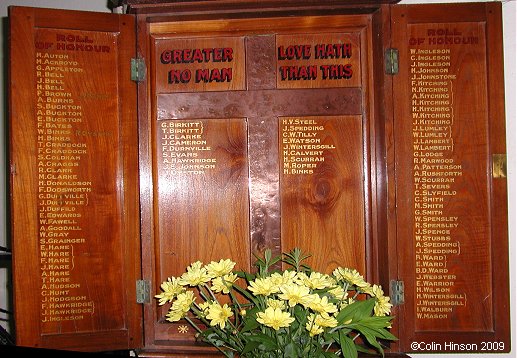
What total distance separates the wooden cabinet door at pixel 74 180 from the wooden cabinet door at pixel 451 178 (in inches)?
45.3

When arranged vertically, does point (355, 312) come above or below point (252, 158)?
below

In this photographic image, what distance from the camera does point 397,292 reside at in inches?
86.2

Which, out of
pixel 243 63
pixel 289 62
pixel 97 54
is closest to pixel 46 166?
pixel 97 54

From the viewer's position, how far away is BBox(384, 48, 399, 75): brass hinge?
7.24 feet

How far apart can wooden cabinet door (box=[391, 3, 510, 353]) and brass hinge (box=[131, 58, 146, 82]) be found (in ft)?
3.49

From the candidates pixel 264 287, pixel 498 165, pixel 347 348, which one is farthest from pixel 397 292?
pixel 264 287

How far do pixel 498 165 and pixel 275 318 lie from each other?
4.45ft

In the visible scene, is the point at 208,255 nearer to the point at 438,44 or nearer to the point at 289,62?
the point at 289,62

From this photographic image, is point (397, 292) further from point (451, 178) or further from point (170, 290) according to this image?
point (170, 290)

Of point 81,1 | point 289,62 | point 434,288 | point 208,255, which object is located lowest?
point 434,288

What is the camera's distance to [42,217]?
7.07 feet

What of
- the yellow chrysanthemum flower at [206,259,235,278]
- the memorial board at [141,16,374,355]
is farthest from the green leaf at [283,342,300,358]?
the memorial board at [141,16,374,355]

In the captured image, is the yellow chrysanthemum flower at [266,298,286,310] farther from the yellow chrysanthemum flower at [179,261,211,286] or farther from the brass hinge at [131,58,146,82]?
the brass hinge at [131,58,146,82]

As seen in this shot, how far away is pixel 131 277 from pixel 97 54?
3.13 feet
